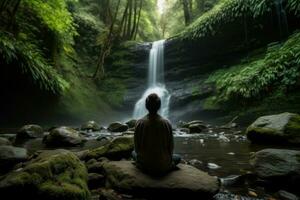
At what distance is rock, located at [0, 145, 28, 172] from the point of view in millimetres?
5107

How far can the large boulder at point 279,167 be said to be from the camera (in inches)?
156

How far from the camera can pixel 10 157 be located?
17.2 feet

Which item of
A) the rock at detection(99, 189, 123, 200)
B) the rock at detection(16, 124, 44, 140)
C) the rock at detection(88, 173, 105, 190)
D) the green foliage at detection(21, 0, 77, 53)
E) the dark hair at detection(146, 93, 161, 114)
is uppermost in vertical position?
the green foliage at detection(21, 0, 77, 53)

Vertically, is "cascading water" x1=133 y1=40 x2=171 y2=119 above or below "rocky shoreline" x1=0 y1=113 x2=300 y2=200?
above

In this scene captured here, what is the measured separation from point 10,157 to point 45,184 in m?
2.34

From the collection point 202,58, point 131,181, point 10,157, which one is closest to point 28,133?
point 10,157

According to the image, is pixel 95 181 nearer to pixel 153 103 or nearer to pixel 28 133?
pixel 153 103

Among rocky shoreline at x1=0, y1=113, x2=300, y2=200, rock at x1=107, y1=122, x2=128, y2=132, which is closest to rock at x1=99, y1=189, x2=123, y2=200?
rocky shoreline at x1=0, y1=113, x2=300, y2=200

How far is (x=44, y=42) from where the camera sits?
15172 mm

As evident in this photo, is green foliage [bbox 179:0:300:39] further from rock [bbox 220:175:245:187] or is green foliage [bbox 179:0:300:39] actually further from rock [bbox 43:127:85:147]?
rock [bbox 220:175:245:187]

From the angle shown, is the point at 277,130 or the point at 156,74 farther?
the point at 156,74

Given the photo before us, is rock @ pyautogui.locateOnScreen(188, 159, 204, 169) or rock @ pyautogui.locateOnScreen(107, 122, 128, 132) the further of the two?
rock @ pyautogui.locateOnScreen(107, 122, 128, 132)

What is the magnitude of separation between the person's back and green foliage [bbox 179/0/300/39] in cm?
1135

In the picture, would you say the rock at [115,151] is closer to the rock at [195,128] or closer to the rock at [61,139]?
the rock at [61,139]
